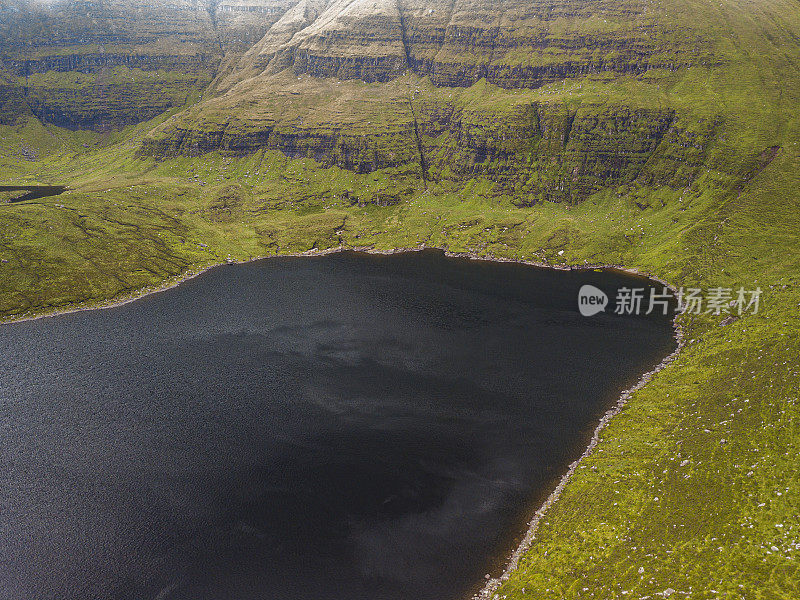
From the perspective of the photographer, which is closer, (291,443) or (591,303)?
(291,443)

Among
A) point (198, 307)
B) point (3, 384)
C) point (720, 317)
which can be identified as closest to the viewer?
point (3, 384)

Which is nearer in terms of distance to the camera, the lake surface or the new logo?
the lake surface

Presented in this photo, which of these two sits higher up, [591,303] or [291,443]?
[591,303]

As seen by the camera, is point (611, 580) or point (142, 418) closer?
point (611, 580)

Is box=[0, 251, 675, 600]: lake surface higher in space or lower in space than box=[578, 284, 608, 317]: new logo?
lower

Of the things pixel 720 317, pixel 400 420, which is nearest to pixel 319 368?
pixel 400 420

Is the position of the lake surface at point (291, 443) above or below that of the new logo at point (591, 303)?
below

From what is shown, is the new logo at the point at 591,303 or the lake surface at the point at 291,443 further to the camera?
the new logo at the point at 591,303

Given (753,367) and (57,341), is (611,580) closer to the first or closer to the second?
(753,367)
